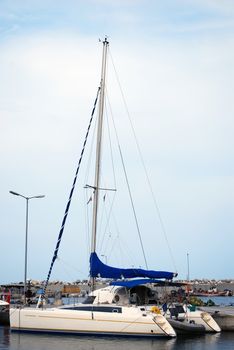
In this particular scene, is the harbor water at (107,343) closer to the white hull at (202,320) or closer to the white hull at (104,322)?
the white hull at (104,322)

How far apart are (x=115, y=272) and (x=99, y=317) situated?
15.3ft

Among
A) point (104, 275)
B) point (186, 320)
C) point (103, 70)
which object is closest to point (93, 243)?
point (104, 275)

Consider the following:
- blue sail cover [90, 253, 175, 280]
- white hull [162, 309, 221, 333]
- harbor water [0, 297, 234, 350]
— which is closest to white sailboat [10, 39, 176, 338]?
blue sail cover [90, 253, 175, 280]

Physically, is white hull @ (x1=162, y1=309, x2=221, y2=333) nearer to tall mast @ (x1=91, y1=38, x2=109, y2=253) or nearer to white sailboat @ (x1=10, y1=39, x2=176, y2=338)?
white sailboat @ (x1=10, y1=39, x2=176, y2=338)

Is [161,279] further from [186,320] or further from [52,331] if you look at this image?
[52,331]

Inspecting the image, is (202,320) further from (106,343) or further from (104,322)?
(106,343)

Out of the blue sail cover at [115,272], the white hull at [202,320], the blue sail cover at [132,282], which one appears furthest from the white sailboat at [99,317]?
the white hull at [202,320]

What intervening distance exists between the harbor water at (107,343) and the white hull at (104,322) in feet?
1.41

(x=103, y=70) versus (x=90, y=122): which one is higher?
(x=103, y=70)

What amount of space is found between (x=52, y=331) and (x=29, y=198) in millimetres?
13962

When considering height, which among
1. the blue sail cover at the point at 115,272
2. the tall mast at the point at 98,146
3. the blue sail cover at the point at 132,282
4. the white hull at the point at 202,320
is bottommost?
the white hull at the point at 202,320

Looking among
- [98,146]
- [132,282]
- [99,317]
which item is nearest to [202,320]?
[132,282]

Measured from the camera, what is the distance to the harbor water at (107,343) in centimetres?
3484

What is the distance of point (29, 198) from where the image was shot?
50.5 meters
